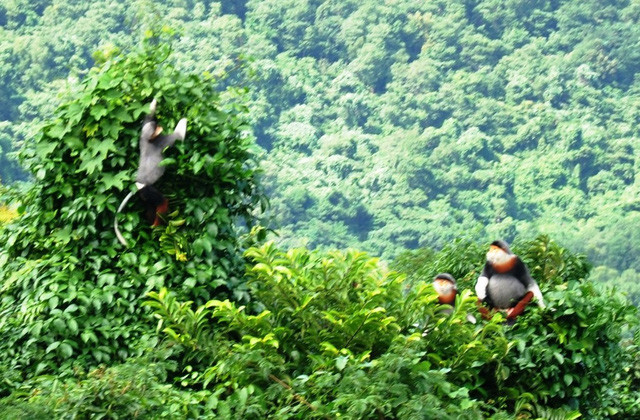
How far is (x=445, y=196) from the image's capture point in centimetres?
5406

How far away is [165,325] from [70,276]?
2.02 feet

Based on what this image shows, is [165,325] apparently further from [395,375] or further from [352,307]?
[395,375]

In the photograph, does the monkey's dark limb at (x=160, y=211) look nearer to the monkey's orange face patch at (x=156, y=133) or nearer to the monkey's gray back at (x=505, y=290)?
the monkey's orange face patch at (x=156, y=133)

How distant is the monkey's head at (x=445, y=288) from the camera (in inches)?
354

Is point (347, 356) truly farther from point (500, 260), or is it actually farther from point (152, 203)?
point (500, 260)

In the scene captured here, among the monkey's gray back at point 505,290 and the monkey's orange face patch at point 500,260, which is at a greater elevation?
the monkey's orange face patch at point 500,260

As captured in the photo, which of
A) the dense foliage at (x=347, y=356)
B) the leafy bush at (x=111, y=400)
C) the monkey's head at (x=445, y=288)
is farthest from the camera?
the monkey's head at (x=445, y=288)

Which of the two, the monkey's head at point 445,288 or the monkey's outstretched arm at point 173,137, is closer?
the monkey's outstretched arm at point 173,137

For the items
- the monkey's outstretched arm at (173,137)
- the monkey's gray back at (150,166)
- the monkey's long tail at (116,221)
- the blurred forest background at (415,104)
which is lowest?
the blurred forest background at (415,104)

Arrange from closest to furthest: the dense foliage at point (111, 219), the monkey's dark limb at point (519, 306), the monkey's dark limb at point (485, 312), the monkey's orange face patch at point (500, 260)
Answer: the dense foliage at point (111, 219)
the monkey's dark limb at point (519, 306)
the monkey's dark limb at point (485, 312)
the monkey's orange face patch at point (500, 260)

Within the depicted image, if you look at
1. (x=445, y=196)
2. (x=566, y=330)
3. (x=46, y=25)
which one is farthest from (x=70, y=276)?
(x=46, y=25)

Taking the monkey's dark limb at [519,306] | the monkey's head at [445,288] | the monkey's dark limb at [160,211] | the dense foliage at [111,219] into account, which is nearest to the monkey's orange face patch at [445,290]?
the monkey's head at [445,288]

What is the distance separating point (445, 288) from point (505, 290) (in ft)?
1.34

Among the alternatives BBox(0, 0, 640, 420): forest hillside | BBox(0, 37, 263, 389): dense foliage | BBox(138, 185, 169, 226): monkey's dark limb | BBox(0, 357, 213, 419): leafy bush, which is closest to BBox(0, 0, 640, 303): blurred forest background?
BBox(0, 0, 640, 420): forest hillside
